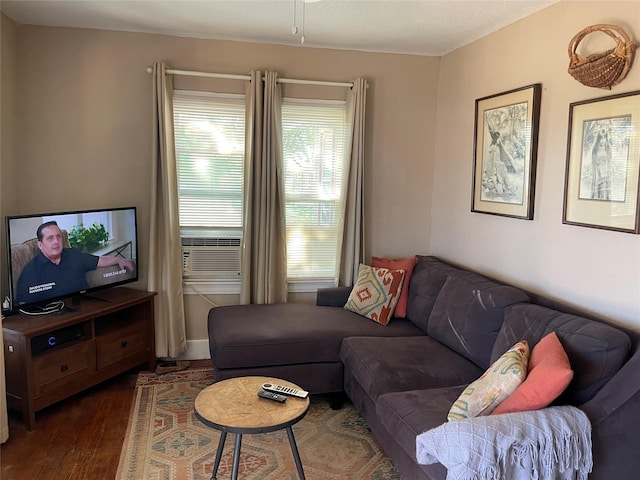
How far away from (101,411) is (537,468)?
8.26ft

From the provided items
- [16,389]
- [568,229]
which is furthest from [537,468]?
[16,389]

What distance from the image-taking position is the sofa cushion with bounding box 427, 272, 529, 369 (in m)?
2.76

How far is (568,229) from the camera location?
276cm

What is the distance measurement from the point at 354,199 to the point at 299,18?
4.57 ft

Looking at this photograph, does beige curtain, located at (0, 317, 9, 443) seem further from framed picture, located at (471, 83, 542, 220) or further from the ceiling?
framed picture, located at (471, 83, 542, 220)

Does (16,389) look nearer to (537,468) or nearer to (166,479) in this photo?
(166,479)

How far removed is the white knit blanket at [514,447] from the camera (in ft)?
5.79

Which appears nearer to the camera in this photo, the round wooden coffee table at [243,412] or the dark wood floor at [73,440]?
the round wooden coffee table at [243,412]

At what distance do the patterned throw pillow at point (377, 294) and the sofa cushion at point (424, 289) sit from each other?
11 centimetres

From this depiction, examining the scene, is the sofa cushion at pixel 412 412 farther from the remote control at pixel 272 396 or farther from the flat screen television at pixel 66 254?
the flat screen television at pixel 66 254

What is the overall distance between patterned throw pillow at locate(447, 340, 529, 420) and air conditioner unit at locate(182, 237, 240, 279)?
7.50 ft

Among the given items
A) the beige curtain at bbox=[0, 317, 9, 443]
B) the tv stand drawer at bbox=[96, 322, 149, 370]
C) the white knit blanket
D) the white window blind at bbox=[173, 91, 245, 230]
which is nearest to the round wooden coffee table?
the white knit blanket

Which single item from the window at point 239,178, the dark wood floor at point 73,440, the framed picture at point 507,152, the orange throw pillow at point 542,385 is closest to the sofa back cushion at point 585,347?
the orange throw pillow at point 542,385

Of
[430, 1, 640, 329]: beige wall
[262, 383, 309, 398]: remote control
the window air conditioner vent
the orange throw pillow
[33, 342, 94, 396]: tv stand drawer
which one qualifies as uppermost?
[430, 1, 640, 329]: beige wall
